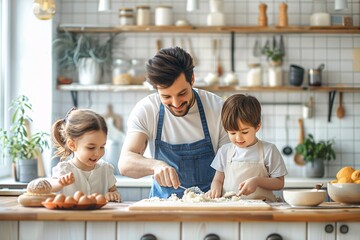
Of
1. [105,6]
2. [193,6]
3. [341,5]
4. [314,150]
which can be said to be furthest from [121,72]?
[341,5]

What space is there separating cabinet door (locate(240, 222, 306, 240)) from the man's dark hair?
89cm

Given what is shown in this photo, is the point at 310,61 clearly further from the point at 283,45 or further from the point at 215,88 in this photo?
the point at 215,88

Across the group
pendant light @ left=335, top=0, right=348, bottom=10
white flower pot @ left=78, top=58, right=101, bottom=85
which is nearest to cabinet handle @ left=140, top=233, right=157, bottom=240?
white flower pot @ left=78, top=58, right=101, bottom=85

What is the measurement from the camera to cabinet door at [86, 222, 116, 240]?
2.48 meters

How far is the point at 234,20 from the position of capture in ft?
19.0

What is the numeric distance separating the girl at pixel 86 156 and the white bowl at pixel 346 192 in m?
0.91

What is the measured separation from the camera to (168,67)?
3129 millimetres

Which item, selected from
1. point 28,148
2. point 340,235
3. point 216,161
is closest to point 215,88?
point 28,148

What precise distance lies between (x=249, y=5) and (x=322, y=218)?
141 inches

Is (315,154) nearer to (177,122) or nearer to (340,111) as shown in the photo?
(340,111)

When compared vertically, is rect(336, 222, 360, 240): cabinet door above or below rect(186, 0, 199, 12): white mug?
below

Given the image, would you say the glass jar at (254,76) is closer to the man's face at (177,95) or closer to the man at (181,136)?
the man at (181,136)

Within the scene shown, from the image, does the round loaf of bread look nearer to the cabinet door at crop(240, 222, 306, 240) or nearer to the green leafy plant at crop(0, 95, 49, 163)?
the cabinet door at crop(240, 222, 306, 240)

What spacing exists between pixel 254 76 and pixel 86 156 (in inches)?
112
